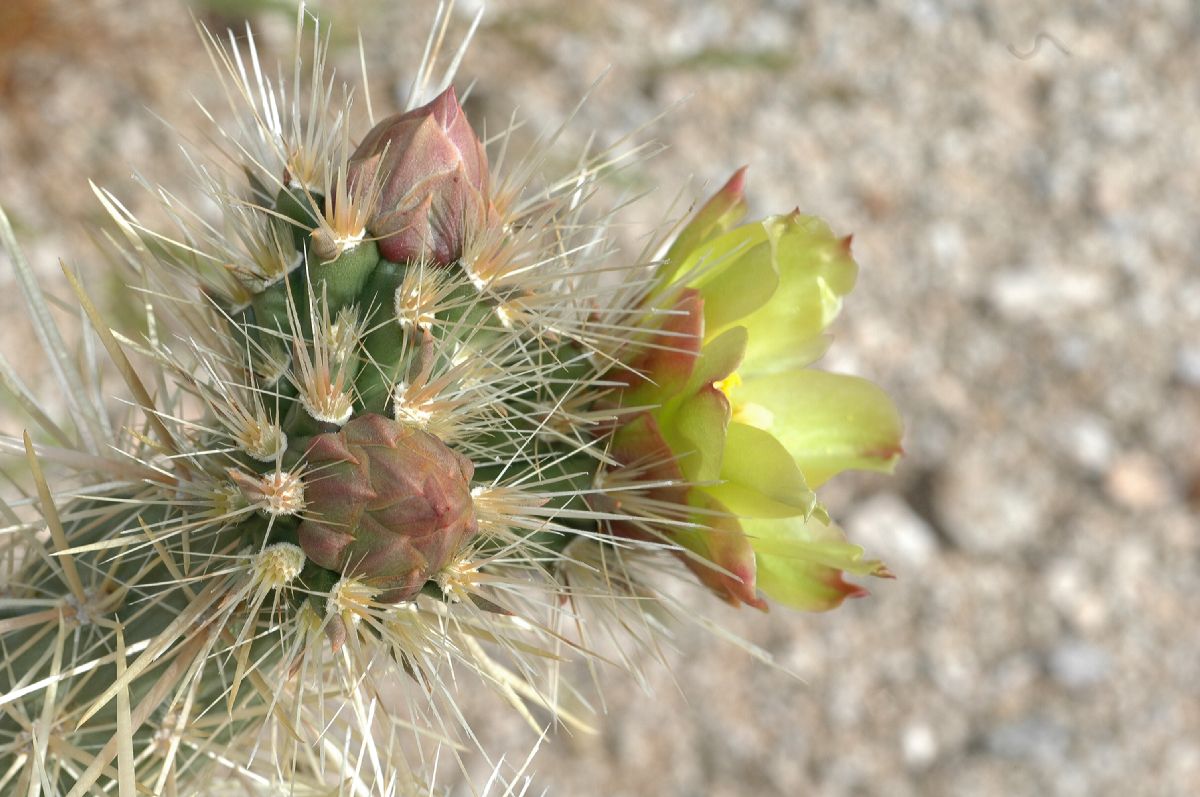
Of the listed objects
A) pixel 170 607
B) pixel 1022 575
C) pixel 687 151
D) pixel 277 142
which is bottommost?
pixel 1022 575

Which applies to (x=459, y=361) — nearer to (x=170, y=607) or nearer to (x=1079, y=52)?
(x=170, y=607)

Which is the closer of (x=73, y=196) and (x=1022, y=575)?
(x=73, y=196)

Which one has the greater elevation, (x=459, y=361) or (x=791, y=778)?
(x=459, y=361)

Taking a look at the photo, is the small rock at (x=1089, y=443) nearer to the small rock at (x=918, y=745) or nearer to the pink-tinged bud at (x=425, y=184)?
the small rock at (x=918, y=745)

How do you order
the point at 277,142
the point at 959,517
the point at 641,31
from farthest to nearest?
the point at 641,31
the point at 959,517
the point at 277,142

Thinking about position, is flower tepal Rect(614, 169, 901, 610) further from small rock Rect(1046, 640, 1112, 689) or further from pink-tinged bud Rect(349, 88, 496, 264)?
small rock Rect(1046, 640, 1112, 689)

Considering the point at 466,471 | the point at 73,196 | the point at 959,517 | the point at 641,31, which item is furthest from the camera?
the point at 641,31

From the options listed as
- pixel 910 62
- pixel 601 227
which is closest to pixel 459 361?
pixel 601 227

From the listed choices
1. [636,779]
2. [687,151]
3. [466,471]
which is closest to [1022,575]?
[636,779]
